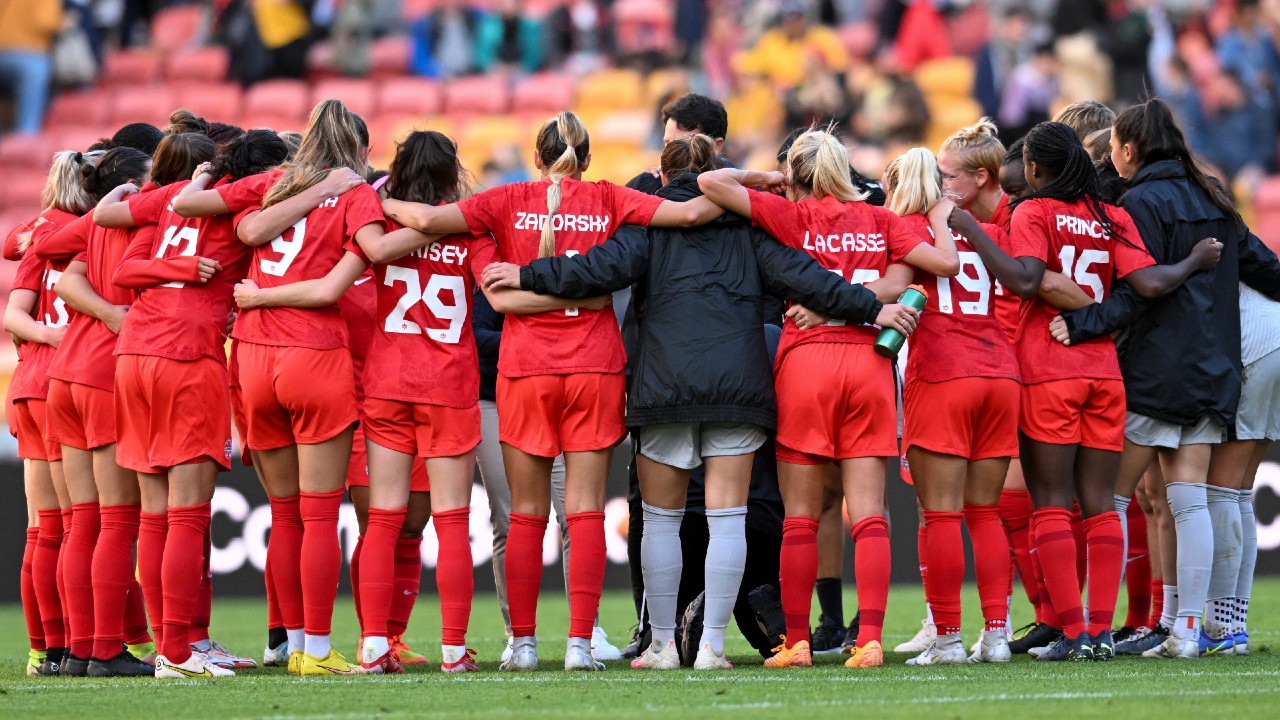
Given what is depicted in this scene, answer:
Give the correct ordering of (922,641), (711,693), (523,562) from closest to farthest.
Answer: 1. (711,693)
2. (523,562)
3. (922,641)

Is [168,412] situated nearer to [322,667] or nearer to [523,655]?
[322,667]

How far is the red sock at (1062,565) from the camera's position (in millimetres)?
6586

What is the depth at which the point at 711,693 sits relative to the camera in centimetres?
555

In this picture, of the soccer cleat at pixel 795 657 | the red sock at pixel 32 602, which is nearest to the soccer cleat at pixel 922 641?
the soccer cleat at pixel 795 657

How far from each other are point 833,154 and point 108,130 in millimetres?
13301

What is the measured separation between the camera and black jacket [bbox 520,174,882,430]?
21.0 feet

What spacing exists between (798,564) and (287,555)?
2.05m

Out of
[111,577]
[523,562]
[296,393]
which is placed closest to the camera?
[296,393]

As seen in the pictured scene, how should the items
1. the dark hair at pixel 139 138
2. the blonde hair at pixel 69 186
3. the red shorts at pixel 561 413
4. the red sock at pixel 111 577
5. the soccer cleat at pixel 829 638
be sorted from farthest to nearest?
1. the dark hair at pixel 139 138
2. the soccer cleat at pixel 829 638
3. the blonde hair at pixel 69 186
4. the red sock at pixel 111 577
5. the red shorts at pixel 561 413

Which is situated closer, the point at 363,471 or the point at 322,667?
the point at 322,667

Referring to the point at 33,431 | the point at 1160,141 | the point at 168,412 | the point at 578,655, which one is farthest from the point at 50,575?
the point at 1160,141

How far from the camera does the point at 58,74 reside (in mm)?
18328

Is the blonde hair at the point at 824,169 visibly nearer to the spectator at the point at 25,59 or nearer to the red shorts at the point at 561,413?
the red shorts at the point at 561,413

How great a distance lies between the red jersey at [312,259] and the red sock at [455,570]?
0.83 metres
